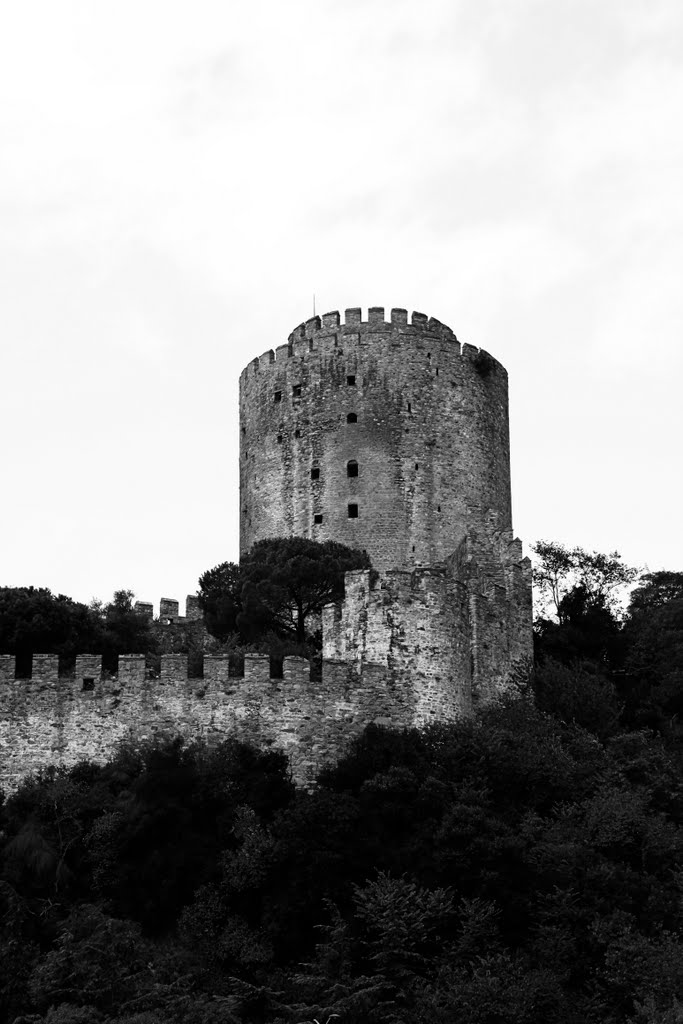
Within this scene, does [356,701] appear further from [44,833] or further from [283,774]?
[44,833]

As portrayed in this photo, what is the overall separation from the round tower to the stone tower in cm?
3

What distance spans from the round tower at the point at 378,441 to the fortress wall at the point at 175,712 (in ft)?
45.6

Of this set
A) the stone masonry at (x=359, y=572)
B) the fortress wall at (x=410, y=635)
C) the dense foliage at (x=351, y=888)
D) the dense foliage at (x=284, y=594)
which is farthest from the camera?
the dense foliage at (x=284, y=594)

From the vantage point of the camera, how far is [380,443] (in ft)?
160

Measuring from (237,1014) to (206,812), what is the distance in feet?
15.7

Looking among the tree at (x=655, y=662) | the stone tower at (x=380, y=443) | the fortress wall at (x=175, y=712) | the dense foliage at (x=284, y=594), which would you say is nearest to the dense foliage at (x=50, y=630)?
the dense foliage at (x=284, y=594)

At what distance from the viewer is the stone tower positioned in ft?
157

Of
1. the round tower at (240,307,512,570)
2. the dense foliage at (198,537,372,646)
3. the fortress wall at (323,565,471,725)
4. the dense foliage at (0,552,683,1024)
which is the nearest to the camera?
the dense foliage at (0,552,683,1024)

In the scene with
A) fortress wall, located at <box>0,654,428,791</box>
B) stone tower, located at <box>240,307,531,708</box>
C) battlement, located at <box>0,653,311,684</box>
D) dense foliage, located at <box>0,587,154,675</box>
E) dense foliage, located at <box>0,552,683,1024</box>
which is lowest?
dense foliage, located at <box>0,552,683,1024</box>

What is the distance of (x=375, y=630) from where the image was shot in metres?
34.9

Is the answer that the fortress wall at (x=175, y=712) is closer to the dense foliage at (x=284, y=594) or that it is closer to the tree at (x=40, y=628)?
the tree at (x=40, y=628)

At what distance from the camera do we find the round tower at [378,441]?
4806cm

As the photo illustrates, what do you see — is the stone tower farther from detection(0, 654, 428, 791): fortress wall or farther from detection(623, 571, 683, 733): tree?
detection(0, 654, 428, 791): fortress wall

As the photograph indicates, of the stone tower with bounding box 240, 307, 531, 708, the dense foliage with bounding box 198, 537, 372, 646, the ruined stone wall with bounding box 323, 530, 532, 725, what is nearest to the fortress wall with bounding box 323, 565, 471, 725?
the ruined stone wall with bounding box 323, 530, 532, 725
